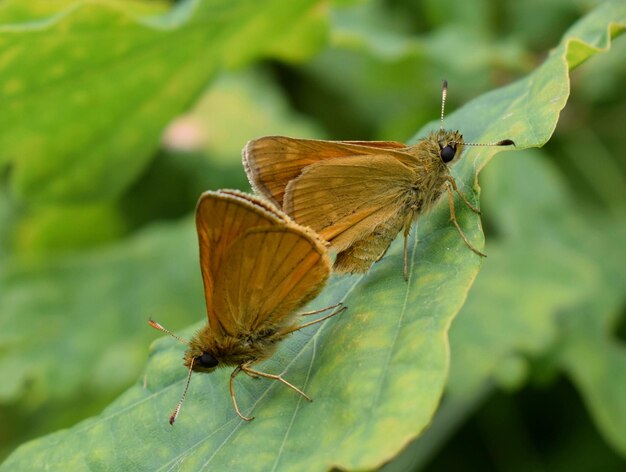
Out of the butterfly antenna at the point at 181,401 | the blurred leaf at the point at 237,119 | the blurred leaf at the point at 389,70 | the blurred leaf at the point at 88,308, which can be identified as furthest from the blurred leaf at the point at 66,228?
the butterfly antenna at the point at 181,401

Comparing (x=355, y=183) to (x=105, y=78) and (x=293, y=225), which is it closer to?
(x=293, y=225)

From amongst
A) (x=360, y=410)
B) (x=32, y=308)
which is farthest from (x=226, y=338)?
(x=32, y=308)

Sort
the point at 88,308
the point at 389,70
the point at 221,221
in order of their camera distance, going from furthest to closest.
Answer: the point at 389,70, the point at 88,308, the point at 221,221

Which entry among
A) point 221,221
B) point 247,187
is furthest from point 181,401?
point 247,187

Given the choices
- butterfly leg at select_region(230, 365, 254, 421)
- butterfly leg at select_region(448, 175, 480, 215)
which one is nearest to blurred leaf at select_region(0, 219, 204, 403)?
butterfly leg at select_region(230, 365, 254, 421)

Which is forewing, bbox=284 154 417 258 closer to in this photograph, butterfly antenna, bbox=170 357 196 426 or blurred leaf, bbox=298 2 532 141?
butterfly antenna, bbox=170 357 196 426

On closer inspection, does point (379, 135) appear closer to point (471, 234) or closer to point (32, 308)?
point (32, 308)
